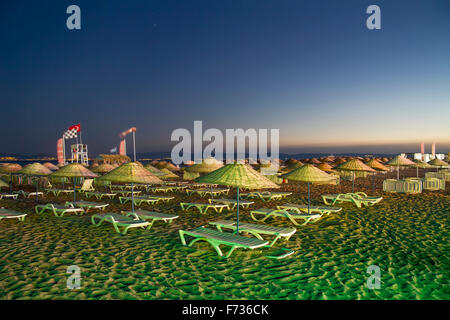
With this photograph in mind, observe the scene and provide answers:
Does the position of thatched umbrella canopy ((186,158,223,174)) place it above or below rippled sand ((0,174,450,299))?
above

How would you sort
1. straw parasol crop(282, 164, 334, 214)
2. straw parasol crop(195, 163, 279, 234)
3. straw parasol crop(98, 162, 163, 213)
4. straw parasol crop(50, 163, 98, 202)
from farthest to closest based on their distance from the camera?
1. straw parasol crop(50, 163, 98, 202)
2. straw parasol crop(282, 164, 334, 214)
3. straw parasol crop(98, 162, 163, 213)
4. straw parasol crop(195, 163, 279, 234)

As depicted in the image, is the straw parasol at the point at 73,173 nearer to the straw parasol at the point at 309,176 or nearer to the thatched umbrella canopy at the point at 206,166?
the thatched umbrella canopy at the point at 206,166

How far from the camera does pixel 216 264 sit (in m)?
4.83

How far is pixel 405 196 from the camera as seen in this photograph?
1276 centimetres

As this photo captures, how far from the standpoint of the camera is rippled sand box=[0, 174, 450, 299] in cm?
382

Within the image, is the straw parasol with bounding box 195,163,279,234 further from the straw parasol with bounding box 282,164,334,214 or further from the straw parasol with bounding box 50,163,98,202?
the straw parasol with bounding box 50,163,98,202

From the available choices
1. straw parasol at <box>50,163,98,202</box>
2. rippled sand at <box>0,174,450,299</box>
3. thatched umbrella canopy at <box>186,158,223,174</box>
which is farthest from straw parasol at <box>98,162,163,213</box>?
thatched umbrella canopy at <box>186,158,223,174</box>

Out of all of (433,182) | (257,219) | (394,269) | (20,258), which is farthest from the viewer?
(433,182)

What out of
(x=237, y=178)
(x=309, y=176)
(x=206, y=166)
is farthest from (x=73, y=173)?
(x=309, y=176)

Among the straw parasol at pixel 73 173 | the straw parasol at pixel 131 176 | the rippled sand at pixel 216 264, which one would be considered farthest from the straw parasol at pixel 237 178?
the straw parasol at pixel 73 173

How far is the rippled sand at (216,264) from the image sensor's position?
3824 millimetres

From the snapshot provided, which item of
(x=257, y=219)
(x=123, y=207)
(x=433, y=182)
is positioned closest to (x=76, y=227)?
(x=123, y=207)
